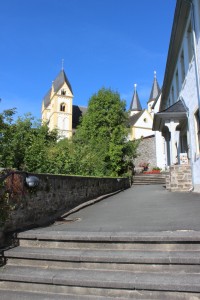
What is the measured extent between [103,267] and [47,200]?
125 inches

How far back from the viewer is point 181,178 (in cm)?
1310

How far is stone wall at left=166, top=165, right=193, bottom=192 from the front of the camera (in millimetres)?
12812

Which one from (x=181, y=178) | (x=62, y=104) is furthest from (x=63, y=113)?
(x=181, y=178)

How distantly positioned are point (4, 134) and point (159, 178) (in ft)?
56.9

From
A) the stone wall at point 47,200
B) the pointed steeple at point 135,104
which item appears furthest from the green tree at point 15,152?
the pointed steeple at point 135,104

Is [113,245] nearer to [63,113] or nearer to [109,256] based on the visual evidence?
[109,256]

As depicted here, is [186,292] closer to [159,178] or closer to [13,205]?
[13,205]

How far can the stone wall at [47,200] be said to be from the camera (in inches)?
222

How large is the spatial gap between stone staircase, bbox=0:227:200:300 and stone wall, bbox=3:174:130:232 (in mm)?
729

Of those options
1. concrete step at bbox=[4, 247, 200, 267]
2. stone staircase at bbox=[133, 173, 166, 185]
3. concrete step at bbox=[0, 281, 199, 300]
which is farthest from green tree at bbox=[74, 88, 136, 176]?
concrete step at bbox=[0, 281, 199, 300]

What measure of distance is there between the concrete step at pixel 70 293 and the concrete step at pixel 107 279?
0.16 feet

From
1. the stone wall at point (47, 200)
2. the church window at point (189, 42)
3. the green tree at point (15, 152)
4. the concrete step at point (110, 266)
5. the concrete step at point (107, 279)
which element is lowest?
the concrete step at point (107, 279)

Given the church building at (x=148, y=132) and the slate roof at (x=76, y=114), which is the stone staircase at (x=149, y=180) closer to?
the church building at (x=148, y=132)

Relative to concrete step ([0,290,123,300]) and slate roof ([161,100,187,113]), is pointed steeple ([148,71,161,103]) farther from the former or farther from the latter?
concrete step ([0,290,123,300])
